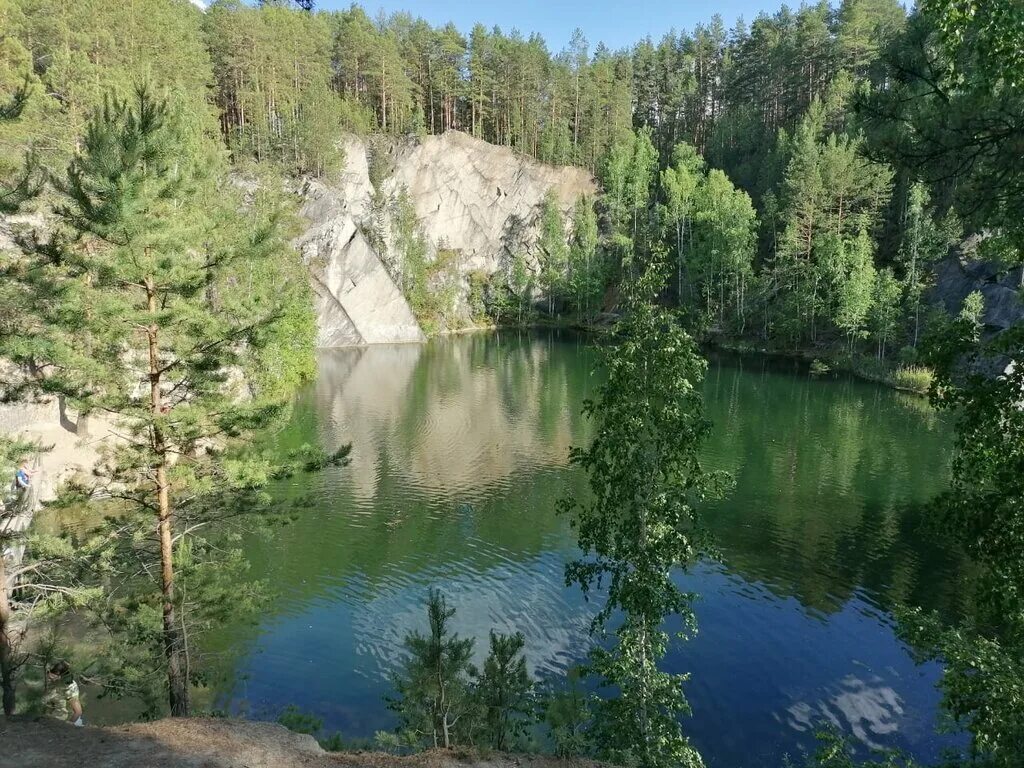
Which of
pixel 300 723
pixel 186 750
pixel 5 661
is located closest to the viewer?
pixel 186 750

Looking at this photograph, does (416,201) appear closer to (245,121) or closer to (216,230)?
(245,121)

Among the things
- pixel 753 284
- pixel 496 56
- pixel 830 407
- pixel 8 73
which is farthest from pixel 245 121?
pixel 830 407

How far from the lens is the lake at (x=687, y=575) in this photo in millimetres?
14656

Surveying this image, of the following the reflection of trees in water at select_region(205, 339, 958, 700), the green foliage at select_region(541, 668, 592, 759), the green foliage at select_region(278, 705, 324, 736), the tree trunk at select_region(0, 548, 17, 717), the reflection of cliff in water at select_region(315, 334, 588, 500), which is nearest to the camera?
the tree trunk at select_region(0, 548, 17, 717)

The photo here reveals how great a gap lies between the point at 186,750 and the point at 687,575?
15.0 m

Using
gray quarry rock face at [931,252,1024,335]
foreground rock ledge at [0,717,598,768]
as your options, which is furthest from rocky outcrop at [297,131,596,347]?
foreground rock ledge at [0,717,598,768]

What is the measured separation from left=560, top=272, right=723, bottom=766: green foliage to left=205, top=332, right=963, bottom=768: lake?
13.4ft

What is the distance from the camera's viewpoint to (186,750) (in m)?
8.20

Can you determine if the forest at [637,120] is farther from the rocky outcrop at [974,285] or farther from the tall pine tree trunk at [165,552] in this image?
the tall pine tree trunk at [165,552]

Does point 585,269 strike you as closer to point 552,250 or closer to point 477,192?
point 552,250

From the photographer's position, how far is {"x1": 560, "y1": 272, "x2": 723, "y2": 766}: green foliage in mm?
9961

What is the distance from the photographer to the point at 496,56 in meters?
86.8

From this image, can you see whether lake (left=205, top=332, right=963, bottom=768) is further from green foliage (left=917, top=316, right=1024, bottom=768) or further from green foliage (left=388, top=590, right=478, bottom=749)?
green foliage (left=917, top=316, right=1024, bottom=768)

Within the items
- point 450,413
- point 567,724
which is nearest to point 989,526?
point 567,724
